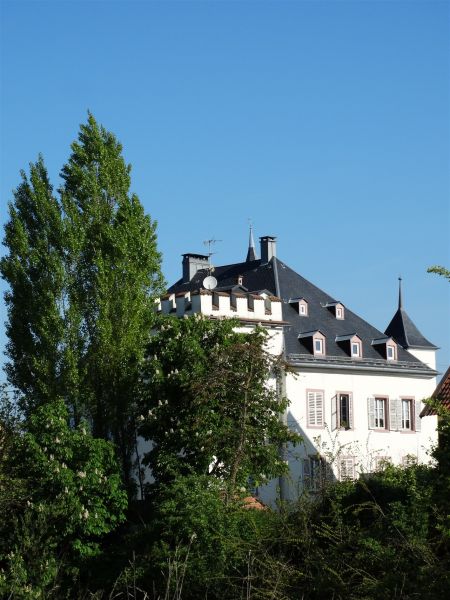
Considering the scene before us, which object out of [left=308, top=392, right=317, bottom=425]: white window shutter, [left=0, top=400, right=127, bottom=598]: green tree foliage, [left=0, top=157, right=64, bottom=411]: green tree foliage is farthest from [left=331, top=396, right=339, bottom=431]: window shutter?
[left=0, top=400, right=127, bottom=598]: green tree foliage

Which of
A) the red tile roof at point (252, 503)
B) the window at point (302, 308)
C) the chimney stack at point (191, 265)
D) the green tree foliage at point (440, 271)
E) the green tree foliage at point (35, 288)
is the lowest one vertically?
the red tile roof at point (252, 503)

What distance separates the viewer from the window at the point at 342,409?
1850 inches

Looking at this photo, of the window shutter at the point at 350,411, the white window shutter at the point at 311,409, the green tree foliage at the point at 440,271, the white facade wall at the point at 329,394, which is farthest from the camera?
the window shutter at the point at 350,411

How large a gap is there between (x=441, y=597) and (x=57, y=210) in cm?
2260

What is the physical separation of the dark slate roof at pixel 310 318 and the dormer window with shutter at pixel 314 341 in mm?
157

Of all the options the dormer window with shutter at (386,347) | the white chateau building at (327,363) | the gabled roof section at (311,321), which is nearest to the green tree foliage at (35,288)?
the white chateau building at (327,363)

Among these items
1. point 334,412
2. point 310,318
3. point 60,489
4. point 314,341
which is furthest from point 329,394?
point 60,489

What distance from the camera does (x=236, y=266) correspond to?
54.8 m

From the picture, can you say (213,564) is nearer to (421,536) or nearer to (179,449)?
(421,536)

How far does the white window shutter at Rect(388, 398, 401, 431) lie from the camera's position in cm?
4894

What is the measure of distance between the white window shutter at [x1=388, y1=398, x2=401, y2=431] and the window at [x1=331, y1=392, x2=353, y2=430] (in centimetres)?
211

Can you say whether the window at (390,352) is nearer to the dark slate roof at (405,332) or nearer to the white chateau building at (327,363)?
the white chateau building at (327,363)

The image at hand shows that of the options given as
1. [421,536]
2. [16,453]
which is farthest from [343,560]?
[16,453]

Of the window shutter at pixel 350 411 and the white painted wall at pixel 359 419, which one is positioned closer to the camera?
the white painted wall at pixel 359 419
